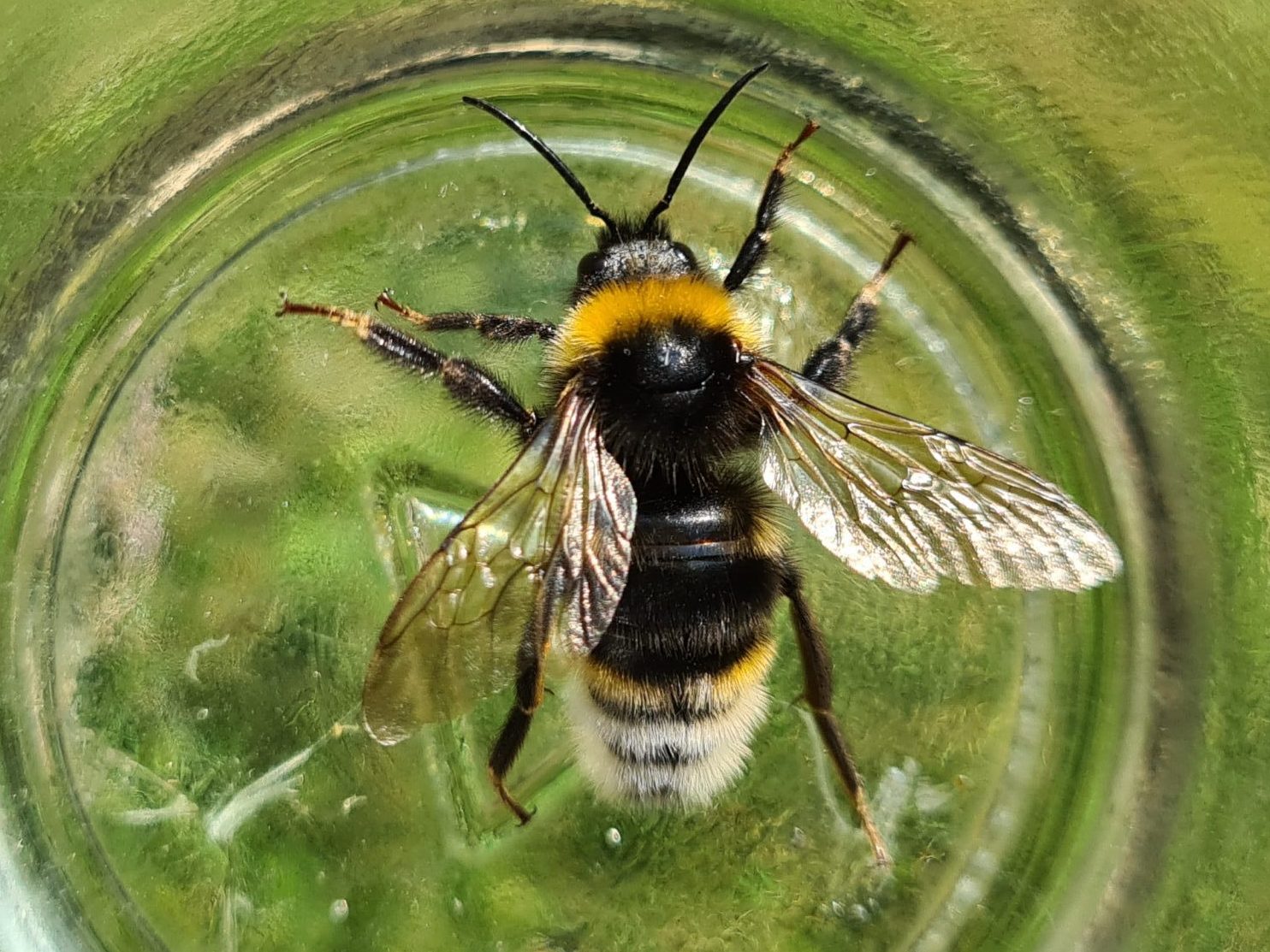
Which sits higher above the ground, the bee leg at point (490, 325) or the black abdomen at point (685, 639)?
the bee leg at point (490, 325)

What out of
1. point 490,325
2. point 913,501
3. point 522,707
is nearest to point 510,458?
point 490,325

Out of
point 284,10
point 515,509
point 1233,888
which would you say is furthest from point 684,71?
point 1233,888

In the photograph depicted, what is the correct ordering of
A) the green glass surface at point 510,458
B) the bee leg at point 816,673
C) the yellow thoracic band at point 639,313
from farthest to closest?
the green glass surface at point 510,458 < the bee leg at point 816,673 < the yellow thoracic band at point 639,313

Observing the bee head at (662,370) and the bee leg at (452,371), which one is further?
the bee leg at (452,371)

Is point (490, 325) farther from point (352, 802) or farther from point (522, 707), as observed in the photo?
point (352, 802)

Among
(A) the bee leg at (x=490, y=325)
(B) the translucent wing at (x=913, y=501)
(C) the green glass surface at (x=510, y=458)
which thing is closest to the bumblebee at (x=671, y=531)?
(B) the translucent wing at (x=913, y=501)

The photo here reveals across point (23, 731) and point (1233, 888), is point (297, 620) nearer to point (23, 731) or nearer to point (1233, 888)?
point (23, 731)

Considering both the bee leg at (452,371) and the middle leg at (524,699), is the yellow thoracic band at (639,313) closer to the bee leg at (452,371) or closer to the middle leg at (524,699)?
the bee leg at (452,371)
